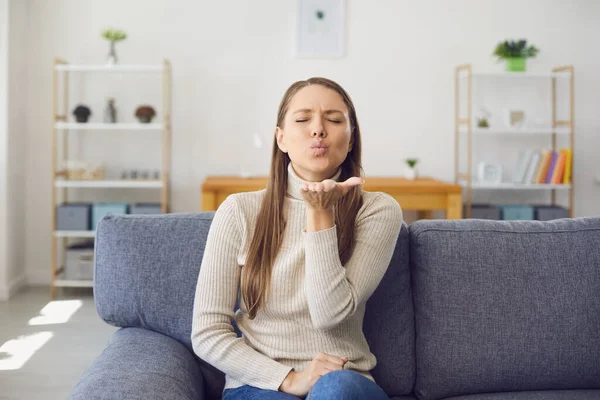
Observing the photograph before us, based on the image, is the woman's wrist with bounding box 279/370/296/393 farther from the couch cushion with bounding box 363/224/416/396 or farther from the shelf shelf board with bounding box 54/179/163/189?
the shelf shelf board with bounding box 54/179/163/189

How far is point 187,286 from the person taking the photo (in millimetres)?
1756

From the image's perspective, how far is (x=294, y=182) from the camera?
167 cm

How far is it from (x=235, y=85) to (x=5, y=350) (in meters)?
2.21

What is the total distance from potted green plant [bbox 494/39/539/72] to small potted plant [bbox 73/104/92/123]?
2.61 m

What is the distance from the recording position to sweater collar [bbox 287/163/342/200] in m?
1.67

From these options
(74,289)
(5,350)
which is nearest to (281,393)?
(5,350)

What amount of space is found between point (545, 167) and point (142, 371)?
3.60 m

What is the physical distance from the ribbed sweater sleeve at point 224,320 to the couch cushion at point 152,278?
0.19 metres

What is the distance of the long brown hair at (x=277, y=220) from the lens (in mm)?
1561

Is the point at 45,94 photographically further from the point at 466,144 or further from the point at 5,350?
the point at 466,144

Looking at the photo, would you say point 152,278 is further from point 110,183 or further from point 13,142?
point 13,142

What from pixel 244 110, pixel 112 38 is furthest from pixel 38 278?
pixel 244 110

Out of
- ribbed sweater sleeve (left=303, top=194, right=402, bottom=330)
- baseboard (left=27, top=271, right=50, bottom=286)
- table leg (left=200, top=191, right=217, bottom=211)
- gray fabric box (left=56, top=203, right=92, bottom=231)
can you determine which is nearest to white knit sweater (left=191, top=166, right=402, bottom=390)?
ribbed sweater sleeve (left=303, top=194, right=402, bottom=330)

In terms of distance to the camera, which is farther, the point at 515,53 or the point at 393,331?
the point at 515,53
